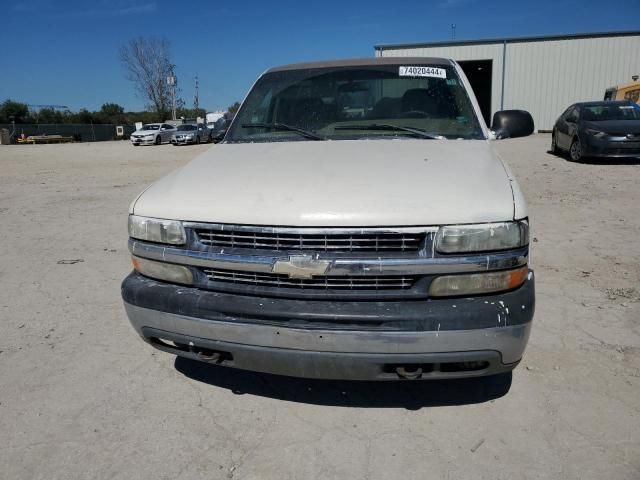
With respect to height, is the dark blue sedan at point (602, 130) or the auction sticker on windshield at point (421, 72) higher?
the auction sticker on windshield at point (421, 72)

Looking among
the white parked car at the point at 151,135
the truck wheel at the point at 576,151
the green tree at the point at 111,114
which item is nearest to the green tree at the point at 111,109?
the green tree at the point at 111,114

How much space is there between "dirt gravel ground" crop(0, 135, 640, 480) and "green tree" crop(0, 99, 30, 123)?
208ft

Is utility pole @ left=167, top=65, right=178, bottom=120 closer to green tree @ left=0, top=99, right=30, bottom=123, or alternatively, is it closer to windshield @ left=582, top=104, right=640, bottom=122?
green tree @ left=0, top=99, right=30, bottom=123

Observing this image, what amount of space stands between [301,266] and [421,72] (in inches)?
89.5

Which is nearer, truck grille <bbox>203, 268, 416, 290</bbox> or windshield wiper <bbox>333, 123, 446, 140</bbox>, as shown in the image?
truck grille <bbox>203, 268, 416, 290</bbox>

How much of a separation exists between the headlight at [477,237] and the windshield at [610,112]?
39.8 ft

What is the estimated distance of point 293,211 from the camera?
2.28 metres

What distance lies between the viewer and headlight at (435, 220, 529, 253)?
221 cm

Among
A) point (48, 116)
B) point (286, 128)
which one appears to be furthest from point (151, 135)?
point (48, 116)

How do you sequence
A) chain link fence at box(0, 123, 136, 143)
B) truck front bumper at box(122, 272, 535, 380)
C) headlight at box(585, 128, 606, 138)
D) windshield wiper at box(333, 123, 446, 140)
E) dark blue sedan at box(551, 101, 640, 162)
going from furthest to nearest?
chain link fence at box(0, 123, 136, 143)
headlight at box(585, 128, 606, 138)
dark blue sedan at box(551, 101, 640, 162)
windshield wiper at box(333, 123, 446, 140)
truck front bumper at box(122, 272, 535, 380)

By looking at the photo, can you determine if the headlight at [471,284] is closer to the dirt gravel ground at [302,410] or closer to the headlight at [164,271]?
the dirt gravel ground at [302,410]

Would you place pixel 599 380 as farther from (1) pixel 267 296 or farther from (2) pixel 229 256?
(2) pixel 229 256

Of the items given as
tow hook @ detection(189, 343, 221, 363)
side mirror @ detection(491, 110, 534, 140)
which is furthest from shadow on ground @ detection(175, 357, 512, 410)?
side mirror @ detection(491, 110, 534, 140)

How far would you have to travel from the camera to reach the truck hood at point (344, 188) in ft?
7.35
